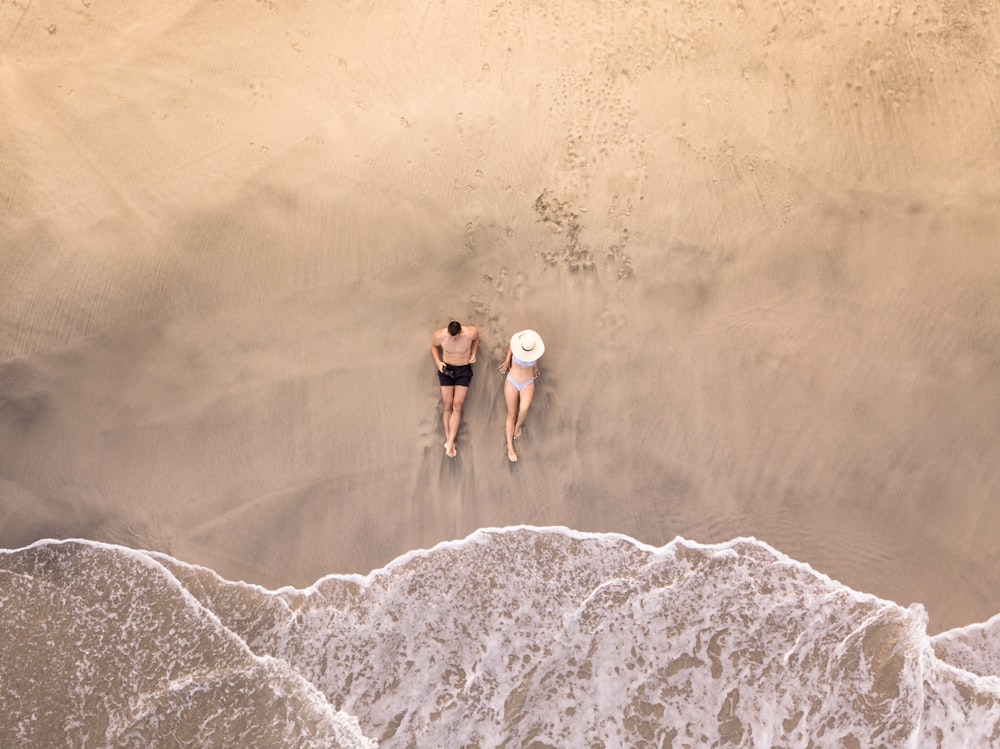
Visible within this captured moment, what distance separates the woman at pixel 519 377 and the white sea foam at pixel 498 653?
76 centimetres

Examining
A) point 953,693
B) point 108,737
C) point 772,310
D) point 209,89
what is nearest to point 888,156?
point 772,310

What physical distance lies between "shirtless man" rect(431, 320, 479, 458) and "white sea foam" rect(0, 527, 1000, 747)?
83cm

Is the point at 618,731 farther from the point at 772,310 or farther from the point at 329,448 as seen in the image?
the point at 772,310

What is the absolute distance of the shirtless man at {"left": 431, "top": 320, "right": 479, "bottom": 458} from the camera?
440 centimetres

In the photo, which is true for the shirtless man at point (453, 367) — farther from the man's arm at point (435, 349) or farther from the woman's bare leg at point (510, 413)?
the woman's bare leg at point (510, 413)

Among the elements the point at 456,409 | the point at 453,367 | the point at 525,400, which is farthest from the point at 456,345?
the point at 525,400

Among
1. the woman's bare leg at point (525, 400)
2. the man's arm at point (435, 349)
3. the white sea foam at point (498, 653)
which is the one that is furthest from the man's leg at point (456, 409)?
the white sea foam at point (498, 653)

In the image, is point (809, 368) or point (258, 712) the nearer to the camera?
point (258, 712)

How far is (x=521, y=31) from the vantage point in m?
4.55

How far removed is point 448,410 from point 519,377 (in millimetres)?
568

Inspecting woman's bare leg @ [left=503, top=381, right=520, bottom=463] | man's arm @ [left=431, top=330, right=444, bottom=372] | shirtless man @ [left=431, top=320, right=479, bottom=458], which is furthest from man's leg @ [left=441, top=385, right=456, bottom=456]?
woman's bare leg @ [left=503, top=381, right=520, bottom=463]

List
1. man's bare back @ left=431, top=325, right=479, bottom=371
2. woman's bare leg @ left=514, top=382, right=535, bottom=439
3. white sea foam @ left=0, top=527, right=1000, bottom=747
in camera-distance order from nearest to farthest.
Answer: white sea foam @ left=0, top=527, right=1000, bottom=747 → man's bare back @ left=431, top=325, right=479, bottom=371 → woman's bare leg @ left=514, top=382, right=535, bottom=439

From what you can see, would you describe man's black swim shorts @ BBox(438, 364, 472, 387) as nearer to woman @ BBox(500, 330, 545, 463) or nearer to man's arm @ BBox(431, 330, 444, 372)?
man's arm @ BBox(431, 330, 444, 372)

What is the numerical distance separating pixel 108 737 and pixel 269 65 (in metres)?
4.76
